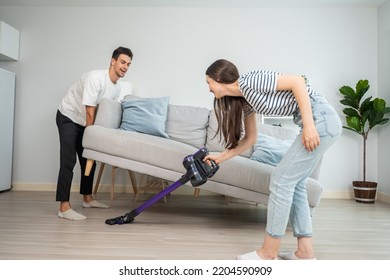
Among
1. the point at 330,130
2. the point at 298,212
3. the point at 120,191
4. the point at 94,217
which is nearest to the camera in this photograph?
the point at 330,130

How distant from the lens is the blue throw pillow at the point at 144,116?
294 centimetres

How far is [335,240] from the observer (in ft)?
6.66

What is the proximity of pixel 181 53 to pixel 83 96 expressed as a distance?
185 centimetres

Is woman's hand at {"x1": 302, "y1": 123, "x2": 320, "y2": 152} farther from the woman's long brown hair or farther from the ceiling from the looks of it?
the ceiling

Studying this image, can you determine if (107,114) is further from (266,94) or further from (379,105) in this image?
(379,105)

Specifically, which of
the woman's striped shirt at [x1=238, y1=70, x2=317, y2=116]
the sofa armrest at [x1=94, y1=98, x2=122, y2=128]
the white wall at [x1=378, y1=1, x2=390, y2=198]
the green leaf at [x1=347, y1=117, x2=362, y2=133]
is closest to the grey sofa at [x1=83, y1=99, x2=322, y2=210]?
the sofa armrest at [x1=94, y1=98, x2=122, y2=128]

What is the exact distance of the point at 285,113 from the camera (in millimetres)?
1567

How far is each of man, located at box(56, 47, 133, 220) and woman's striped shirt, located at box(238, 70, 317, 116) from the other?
137 centimetres

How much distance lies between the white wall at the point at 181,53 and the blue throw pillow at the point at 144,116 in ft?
3.01

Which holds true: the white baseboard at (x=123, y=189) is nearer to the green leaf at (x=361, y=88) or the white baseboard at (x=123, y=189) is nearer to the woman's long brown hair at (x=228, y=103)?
the green leaf at (x=361, y=88)

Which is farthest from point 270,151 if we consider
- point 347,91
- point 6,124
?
point 6,124

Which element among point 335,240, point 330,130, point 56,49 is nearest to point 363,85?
point 335,240
